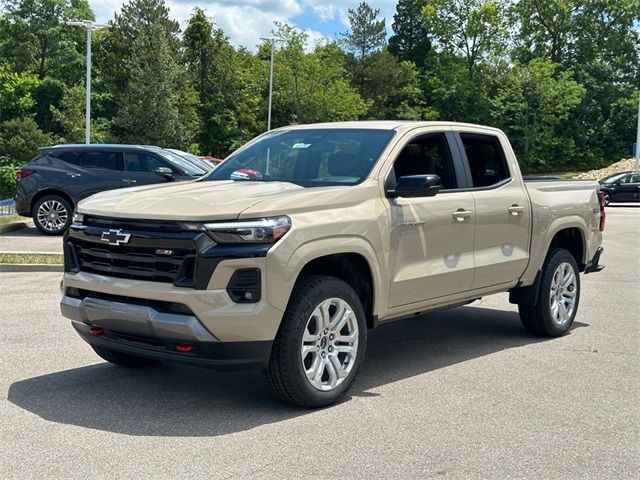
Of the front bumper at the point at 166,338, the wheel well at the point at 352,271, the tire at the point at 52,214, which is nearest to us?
the front bumper at the point at 166,338

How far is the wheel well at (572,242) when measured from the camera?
7750 millimetres

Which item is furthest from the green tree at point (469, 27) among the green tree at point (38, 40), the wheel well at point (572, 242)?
the wheel well at point (572, 242)

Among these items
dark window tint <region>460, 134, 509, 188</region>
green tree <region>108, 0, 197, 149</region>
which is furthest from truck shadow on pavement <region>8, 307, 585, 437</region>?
green tree <region>108, 0, 197, 149</region>

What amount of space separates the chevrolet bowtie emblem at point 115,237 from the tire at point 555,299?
4.07 meters

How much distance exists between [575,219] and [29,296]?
6.19 metres

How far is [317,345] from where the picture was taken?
5047 millimetres

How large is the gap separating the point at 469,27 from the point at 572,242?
70.0 m

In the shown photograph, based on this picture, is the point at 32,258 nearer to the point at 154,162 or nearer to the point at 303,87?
the point at 154,162

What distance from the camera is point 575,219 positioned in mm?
7602

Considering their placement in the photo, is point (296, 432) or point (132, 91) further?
point (132, 91)

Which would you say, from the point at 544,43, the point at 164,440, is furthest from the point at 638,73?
the point at 164,440

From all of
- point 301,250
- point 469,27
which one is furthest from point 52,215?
point 469,27

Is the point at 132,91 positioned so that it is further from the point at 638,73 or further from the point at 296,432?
the point at 296,432

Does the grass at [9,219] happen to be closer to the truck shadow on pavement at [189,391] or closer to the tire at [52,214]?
the tire at [52,214]
